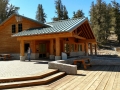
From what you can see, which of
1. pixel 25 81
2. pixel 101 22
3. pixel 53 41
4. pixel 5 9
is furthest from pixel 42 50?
pixel 101 22

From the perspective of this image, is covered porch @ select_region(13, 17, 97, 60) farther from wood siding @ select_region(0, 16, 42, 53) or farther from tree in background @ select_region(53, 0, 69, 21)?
tree in background @ select_region(53, 0, 69, 21)

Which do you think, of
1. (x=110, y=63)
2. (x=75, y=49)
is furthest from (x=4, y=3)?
(x=110, y=63)

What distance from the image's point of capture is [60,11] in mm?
56062

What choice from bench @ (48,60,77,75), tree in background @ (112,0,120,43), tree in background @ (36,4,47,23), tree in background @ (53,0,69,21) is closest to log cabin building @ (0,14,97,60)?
bench @ (48,60,77,75)

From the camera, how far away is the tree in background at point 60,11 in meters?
55.3

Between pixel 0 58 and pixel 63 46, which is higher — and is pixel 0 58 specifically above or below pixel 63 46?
below

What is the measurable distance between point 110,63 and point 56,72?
656cm

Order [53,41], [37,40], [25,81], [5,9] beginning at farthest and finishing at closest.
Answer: [5,9], [37,40], [53,41], [25,81]

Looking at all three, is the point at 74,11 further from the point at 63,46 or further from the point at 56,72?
the point at 56,72

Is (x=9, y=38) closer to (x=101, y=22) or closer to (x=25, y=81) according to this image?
(x=25, y=81)

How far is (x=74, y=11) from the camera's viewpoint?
57.9 m

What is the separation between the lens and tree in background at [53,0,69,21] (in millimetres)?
55263

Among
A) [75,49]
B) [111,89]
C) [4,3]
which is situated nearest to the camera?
[111,89]

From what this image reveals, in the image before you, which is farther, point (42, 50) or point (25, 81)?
point (42, 50)
